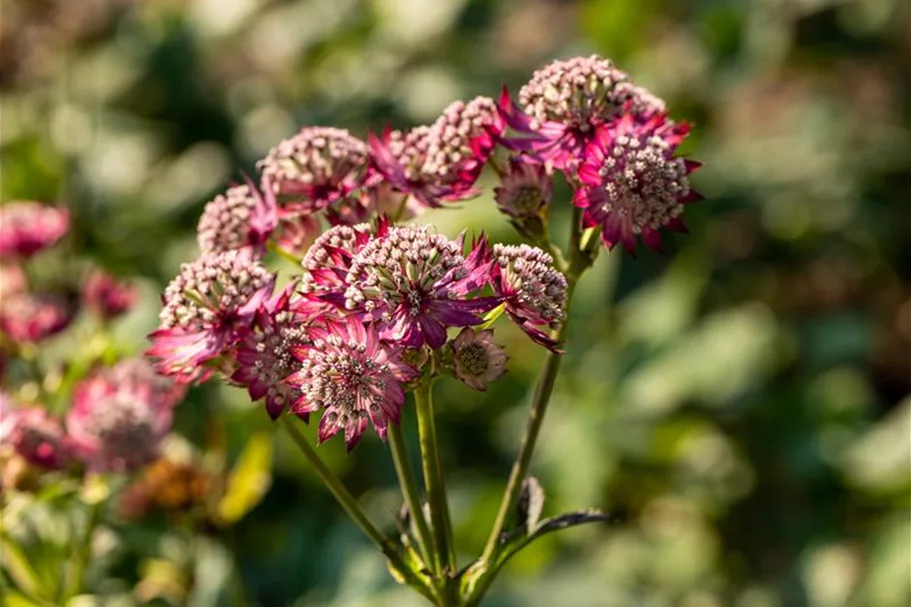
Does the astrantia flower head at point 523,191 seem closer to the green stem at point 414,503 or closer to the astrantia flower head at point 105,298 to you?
the green stem at point 414,503

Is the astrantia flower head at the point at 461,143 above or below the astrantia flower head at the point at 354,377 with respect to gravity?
above

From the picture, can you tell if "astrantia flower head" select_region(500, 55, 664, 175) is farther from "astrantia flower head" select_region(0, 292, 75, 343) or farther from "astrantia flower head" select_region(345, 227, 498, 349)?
"astrantia flower head" select_region(0, 292, 75, 343)

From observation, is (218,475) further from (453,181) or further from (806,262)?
(806,262)

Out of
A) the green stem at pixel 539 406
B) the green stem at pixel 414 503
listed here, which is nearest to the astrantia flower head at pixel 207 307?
the green stem at pixel 414 503

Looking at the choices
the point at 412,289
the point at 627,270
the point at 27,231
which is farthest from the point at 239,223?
the point at 627,270

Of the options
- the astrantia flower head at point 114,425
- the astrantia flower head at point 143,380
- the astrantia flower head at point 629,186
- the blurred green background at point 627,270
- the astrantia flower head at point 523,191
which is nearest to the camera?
the astrantia flower head at point 629,186

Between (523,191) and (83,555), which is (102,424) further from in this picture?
(523,191)

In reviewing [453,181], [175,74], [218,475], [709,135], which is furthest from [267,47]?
[453,181]

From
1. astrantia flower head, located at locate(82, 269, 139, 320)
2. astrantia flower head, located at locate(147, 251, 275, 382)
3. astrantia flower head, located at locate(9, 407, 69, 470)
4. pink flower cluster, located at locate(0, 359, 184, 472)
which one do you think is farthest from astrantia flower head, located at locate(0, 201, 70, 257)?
astrantia flower head, located at locate(147, 251, 275, 382)
